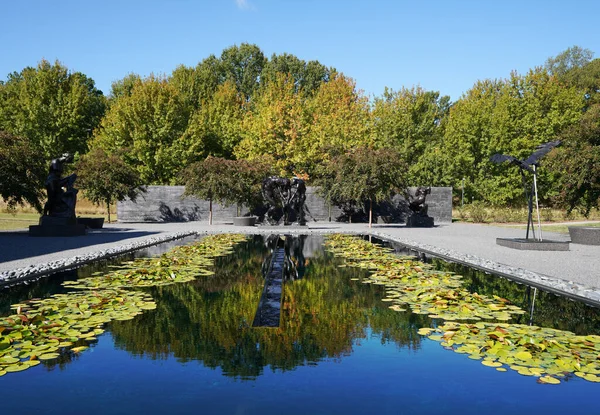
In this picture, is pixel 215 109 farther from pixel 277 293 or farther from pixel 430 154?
pixel 277 293

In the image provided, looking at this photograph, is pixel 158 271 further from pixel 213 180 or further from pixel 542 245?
pixel 213 180

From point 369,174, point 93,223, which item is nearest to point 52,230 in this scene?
point 93,223

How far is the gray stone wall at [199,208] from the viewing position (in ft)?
105

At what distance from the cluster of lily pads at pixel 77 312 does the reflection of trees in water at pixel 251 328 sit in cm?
35

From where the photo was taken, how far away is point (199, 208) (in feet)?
105

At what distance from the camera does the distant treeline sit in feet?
124

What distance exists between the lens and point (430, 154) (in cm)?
4081

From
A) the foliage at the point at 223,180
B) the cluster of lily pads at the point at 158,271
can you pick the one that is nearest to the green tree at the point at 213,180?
the foliage at the point at 223,180

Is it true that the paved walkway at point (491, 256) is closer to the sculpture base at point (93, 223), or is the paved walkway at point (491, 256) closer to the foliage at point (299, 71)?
the sculpture base at point (93, 223)

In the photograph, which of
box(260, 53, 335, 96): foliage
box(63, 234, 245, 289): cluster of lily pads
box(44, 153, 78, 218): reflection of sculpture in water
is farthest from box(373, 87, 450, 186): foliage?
box(63, 234, 245, 289): cluster of lily pads

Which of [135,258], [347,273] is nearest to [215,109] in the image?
[135,258]

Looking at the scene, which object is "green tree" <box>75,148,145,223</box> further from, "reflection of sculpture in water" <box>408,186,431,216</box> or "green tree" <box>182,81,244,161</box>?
"reflection of sculpture in water" <box>408,186,431,216</box>

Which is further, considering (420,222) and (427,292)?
(420,222)

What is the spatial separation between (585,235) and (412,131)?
2854 centimetres
